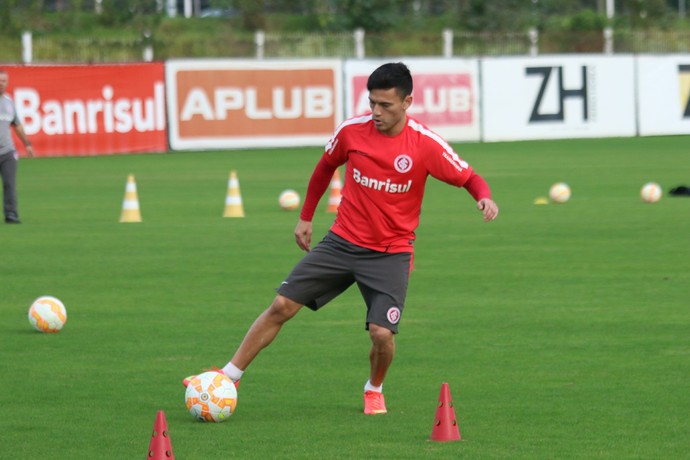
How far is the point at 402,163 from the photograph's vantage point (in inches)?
333

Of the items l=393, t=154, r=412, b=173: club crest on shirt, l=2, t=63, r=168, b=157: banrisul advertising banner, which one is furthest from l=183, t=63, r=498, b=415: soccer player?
l=2, t=63, r=168, b=157: banrisul advertising banner

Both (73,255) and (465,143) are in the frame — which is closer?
(73,255)

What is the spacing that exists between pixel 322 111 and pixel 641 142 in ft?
25.0

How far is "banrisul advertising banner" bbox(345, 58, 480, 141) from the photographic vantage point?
37.3m

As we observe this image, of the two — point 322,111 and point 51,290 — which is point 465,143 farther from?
point 51,290

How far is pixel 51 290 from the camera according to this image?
1417cm

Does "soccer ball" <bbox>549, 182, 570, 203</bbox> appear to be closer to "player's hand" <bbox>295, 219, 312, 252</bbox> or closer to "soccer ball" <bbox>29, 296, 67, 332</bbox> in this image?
"soccer ball" <bbox>29, 296, 67, 332</bbox>

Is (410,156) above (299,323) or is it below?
above

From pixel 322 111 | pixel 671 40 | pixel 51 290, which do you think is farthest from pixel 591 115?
pixel 51 290

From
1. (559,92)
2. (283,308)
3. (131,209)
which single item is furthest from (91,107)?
(283,308)

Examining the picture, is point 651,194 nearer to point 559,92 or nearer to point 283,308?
point 283,308

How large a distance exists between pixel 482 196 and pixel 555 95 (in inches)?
1197

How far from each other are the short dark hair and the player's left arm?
63 cm

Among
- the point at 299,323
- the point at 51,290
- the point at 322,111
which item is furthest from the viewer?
the point at 322,111
